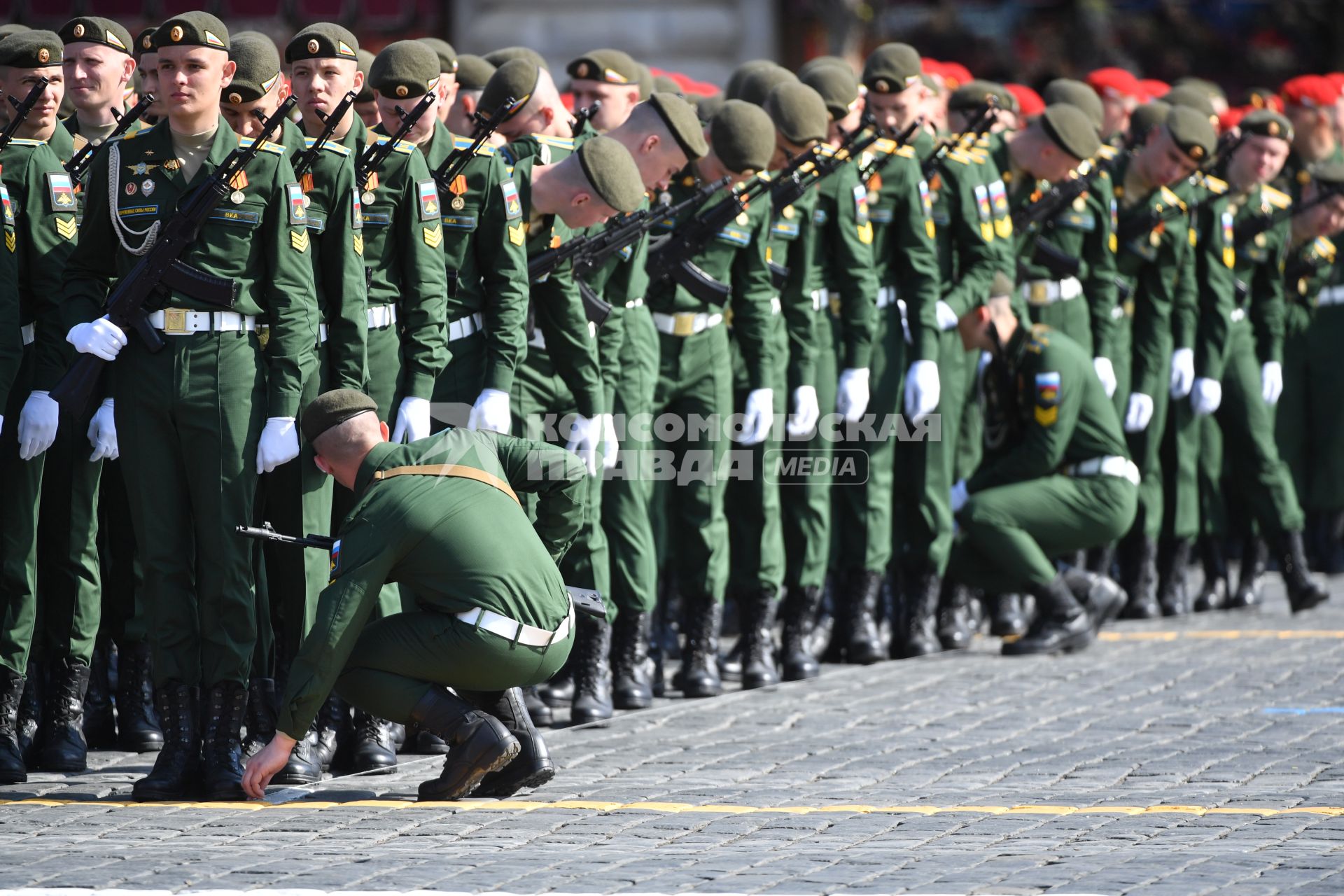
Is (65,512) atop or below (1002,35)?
below

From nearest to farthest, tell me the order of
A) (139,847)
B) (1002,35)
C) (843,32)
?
1. (139,847)
2. (843,32)
3. (1002,35)

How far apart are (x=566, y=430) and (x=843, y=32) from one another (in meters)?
9.56

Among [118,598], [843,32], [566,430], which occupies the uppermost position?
[843,32]

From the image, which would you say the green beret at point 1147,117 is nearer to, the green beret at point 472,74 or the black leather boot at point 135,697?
the green beret at point 472,74

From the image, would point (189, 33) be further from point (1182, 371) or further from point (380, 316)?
point (1182, 371)

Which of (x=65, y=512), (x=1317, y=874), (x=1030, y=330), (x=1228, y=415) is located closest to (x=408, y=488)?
(x=65, y=512)

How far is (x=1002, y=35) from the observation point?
18703 mm

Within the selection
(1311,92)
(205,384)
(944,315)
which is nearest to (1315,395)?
(1311,92)

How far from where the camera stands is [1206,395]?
450 inches

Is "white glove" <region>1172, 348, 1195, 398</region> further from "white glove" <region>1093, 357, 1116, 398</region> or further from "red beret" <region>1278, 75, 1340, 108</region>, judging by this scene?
"red beret" <region>1278, 75, 1340, 108</region>

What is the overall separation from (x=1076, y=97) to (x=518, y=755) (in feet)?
18.4

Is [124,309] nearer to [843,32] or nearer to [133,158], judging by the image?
[133,158]

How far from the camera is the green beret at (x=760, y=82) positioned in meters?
9.63

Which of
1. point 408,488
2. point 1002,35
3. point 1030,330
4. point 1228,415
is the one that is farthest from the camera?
point 1002,35
